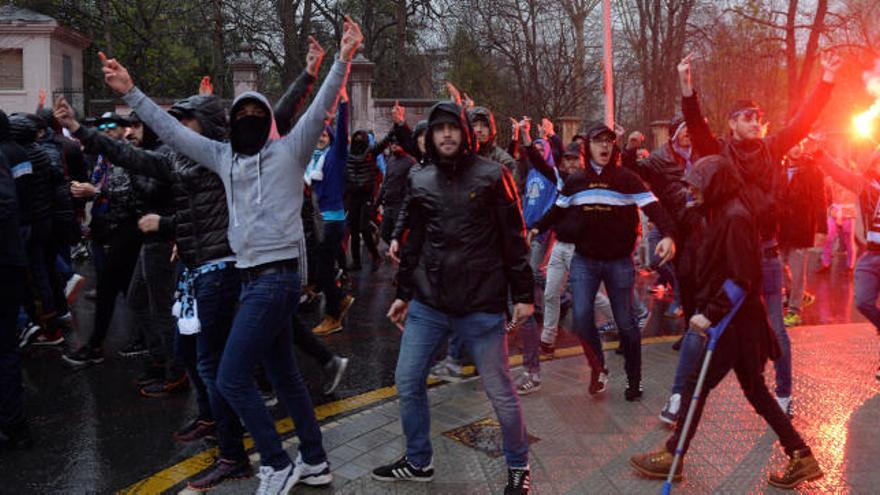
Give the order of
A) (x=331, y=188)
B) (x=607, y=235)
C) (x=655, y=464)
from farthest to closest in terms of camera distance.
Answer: (x=331, y=188), (x=607, y=235), (x=655, y=464)

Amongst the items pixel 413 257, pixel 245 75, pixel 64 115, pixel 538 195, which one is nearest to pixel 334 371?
pixel 413 257

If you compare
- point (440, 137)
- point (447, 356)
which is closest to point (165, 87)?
point (447, 356)

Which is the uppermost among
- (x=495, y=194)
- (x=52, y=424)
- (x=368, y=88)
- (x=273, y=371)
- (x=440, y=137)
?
(x=368, y=88)

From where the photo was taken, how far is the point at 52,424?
189 inches

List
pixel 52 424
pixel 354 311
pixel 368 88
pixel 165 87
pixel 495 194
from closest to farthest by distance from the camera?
pixel 495 194 → pixel 52 424 → pixel 354 311 → pixel 368 88 → pixel 165 87

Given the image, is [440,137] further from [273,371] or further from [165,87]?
[165,87]

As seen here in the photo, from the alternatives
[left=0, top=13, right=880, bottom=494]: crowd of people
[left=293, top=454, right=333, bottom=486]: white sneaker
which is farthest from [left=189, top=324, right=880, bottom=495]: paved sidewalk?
[left=0, top=13, right=880, bottom=494]: crowd of people

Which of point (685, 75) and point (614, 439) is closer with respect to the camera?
point (685, 75)

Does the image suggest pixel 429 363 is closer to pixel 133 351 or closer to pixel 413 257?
pixel 413 257

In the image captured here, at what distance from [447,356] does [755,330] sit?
9.38ft

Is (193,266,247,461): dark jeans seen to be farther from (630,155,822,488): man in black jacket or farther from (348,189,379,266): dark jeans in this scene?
(348,189,379,266): dark jeans

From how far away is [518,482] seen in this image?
361 cm

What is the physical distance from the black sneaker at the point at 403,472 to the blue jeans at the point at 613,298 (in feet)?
5.87

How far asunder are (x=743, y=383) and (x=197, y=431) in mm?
3218
